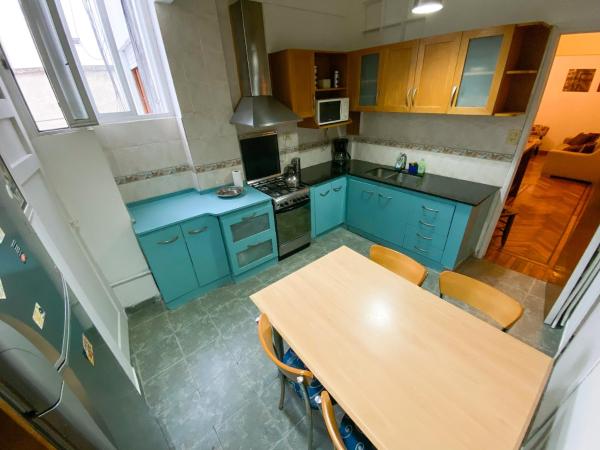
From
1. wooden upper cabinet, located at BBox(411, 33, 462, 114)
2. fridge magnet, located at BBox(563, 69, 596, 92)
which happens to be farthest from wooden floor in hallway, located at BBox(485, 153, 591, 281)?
fridge magnet, located at BBox(563, 69, 596, 92)

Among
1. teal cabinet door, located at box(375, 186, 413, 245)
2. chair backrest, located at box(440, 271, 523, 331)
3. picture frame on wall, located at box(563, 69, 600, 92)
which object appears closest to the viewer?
chair backrest, located at box(440, 271, 523, 331)

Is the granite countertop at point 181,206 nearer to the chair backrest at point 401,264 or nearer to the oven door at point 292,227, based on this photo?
the oven door at point 292,227

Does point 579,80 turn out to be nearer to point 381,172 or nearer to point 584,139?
point 584,139

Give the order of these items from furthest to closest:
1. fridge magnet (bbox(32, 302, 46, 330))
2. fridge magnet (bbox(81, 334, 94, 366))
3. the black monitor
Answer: the black monitor → fridge magnet (bbox(81, 334, 94, 366)) → fridge magnet (bbox(32, 302, 46, 330))

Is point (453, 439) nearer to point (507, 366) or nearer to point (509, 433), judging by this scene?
point (509, 433)

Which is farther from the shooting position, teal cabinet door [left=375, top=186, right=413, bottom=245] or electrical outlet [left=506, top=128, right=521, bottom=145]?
teal cabinet door [left=375, top=186, right=413, bottom=245]

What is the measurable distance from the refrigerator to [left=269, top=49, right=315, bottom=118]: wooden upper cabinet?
229 cm

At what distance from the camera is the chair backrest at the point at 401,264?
1566mm

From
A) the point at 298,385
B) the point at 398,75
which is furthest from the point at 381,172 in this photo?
the point at 298,385

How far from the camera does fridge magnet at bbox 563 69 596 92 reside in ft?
18.8

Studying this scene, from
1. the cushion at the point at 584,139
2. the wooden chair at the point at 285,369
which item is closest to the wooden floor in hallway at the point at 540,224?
the cushion at the point at 584,139

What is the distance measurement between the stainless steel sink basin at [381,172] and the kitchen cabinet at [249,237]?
4.57ft

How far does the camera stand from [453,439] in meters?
0.82

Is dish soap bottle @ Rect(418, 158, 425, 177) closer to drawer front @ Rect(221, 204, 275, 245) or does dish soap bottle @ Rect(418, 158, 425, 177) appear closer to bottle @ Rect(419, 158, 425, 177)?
bottle @ Rect(419, 158, 425, 177)
